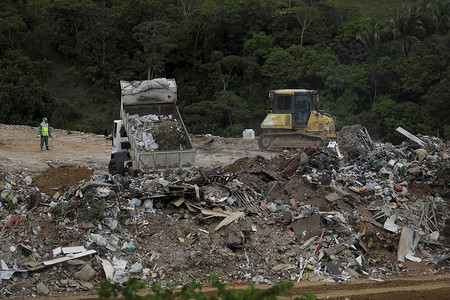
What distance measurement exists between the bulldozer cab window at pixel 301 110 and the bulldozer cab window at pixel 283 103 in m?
0.26

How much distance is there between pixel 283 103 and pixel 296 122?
2.85ft

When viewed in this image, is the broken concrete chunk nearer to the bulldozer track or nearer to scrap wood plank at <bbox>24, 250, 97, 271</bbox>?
scrap wood plank at <bbox>24, 250, 97, 271</bbox>

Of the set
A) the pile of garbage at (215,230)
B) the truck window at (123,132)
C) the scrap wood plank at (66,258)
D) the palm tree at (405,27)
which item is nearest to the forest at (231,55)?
the palm tree at (405,27)

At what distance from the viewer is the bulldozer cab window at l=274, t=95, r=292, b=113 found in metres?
19.1

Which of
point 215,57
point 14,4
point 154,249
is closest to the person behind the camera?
point 154,249

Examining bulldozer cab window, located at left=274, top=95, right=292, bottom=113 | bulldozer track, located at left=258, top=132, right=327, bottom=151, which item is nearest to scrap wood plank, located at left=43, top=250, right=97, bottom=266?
bulldozer track, located at left=258, top=132, right=327, bottom=151

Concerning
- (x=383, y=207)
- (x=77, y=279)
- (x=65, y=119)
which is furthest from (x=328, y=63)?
(x=77, y=279)

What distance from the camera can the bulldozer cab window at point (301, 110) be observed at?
19.0 m

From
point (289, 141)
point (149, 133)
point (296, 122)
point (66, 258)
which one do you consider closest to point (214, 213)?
point (66, 258)

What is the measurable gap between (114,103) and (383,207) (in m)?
26.6

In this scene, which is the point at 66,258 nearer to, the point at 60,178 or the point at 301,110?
the point at 60,178

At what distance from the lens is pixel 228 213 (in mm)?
10508

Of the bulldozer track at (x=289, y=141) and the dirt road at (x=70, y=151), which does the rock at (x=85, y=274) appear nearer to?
the dirt road at (x=70, y=151)

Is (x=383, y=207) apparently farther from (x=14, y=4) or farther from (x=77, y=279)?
(x=14, y=4)
